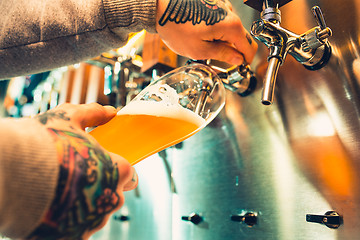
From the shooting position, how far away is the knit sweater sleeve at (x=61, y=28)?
579mm

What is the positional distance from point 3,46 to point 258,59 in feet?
2.12

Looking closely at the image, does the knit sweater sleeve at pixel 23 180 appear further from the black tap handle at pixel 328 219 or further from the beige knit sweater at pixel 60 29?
the black tap handle at pixel 328 219

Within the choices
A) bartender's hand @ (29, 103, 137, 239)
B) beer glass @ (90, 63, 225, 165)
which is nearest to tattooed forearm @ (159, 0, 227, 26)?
beer glass @ (90, 63, 225, 165)

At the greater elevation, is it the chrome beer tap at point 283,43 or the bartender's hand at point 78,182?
the chrome beer tap at point 283,43

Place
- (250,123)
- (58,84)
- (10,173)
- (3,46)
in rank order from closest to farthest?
(10,173) < (3,46) < (250,123) < (58,84)

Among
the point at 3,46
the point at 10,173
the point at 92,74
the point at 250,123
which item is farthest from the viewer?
the point at 92,74

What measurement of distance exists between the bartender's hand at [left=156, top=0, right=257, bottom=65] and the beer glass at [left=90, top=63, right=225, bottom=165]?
8 centimetres

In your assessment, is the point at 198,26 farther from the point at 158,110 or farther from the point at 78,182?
the point at 78,182

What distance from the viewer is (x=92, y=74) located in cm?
201

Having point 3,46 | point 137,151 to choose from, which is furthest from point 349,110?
point 3,46

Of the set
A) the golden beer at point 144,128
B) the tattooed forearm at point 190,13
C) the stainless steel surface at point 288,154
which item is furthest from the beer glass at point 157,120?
the stainless steel surface at point 288,154

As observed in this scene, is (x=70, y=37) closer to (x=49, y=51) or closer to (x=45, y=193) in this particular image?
(x=49, y=51)

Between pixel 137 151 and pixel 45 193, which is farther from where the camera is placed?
pixel 137 151

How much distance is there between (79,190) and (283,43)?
1.63ft
